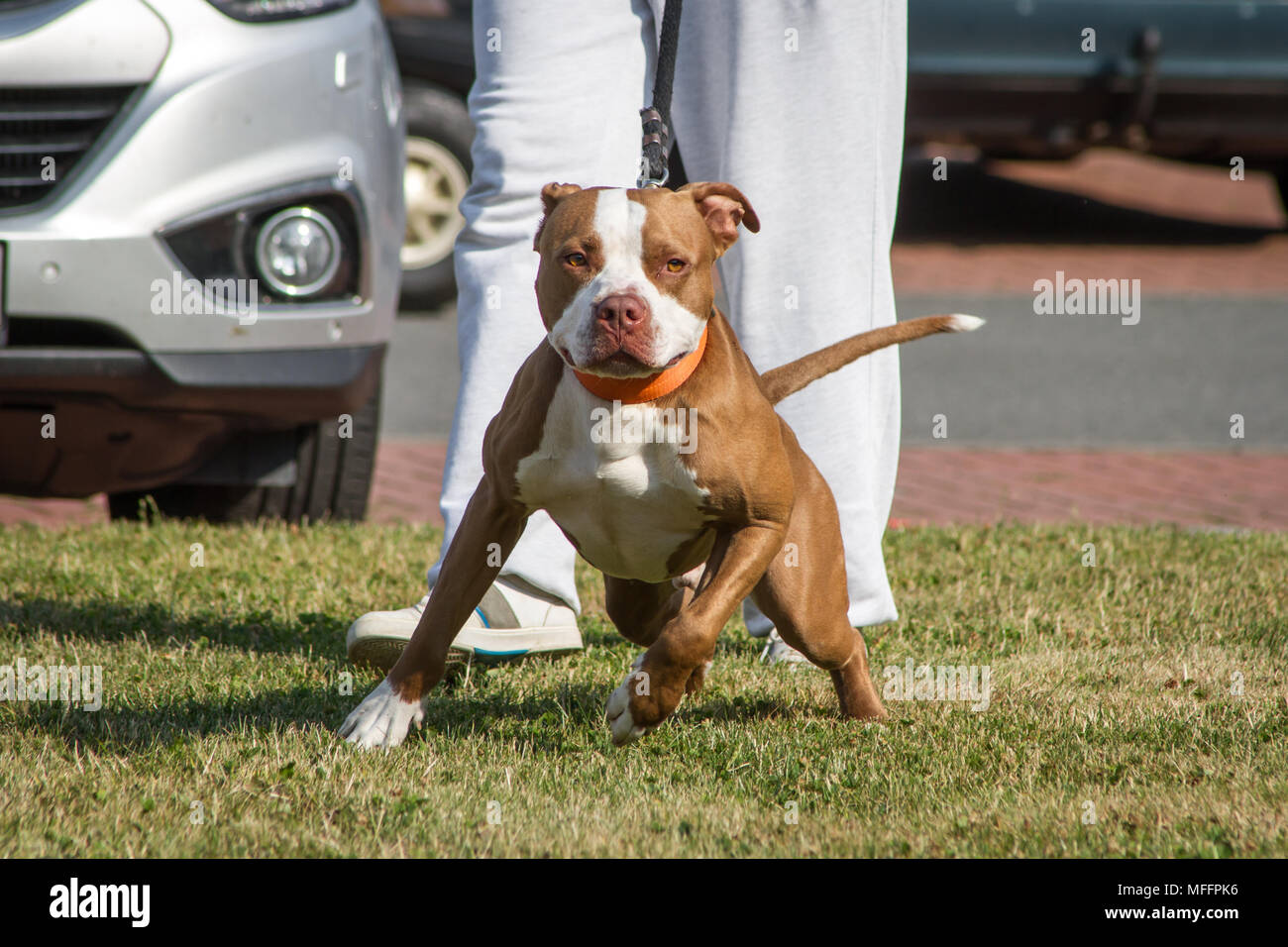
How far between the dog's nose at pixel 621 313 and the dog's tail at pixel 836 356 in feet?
2.15

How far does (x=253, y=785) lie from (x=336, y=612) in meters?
1.41

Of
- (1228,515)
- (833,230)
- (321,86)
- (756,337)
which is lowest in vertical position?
(1228,515)

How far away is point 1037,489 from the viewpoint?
6125 mm

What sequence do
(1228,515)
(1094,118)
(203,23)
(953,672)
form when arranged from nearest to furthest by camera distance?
(953,672), (203,23), (1228,515), (1094,118)

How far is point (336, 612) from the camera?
4.16 metres

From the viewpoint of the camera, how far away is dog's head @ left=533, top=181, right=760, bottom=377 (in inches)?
103

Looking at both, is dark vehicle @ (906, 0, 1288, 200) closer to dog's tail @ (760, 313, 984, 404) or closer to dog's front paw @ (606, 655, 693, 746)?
dog's tail @ (760, 313, 984, 404)

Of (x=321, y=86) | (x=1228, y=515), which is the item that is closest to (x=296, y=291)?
(x=321, y=86)

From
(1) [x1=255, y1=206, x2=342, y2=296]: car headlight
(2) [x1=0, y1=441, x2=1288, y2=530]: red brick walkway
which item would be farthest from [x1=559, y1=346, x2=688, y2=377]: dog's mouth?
(2) [x1=0, y1=441, x2=1288, y2=530]: red brick walkway

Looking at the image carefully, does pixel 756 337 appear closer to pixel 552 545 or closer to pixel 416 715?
pixel 552 545

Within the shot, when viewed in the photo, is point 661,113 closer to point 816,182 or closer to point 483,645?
point 816,182

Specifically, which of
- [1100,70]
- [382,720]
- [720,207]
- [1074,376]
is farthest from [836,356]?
[1100,70]

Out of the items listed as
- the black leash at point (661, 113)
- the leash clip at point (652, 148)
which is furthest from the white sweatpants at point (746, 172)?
the leash clip at point (652, 148)

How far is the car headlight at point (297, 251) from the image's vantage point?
417 cm
